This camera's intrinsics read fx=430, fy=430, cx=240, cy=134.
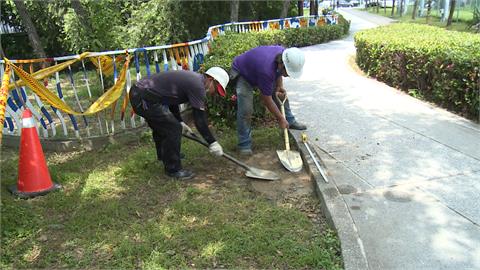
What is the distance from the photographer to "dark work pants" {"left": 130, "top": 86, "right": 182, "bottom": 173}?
438 centimetres

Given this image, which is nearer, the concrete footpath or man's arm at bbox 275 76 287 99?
the concrete footpath

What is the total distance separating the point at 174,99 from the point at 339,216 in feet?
6.50

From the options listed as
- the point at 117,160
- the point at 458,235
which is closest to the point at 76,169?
the point at 117,160

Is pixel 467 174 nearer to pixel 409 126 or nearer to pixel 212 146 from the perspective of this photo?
pixel 409 126

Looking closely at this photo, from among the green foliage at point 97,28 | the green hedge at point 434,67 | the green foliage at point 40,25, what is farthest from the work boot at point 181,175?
the green foliage at point 40,25

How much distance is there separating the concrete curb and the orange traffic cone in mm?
2711

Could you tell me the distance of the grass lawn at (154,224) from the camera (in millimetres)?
3227

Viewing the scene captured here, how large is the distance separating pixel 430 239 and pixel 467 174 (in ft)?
4.69

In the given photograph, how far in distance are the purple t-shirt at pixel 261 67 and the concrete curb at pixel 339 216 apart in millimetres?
946

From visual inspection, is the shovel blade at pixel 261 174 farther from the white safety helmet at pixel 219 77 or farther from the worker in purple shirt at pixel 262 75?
the white safety helmet at pixel 219 77

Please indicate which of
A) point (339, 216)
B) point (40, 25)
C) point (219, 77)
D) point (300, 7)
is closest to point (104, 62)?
point (219, 77)

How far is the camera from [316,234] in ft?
11.6

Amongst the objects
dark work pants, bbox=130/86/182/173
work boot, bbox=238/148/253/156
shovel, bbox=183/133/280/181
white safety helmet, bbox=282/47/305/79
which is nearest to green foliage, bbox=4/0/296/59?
work boot, bbox=238/148/253/156

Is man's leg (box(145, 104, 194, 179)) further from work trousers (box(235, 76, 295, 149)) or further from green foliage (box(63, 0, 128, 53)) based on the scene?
green foliage (box(63, 0, 128, 53))
